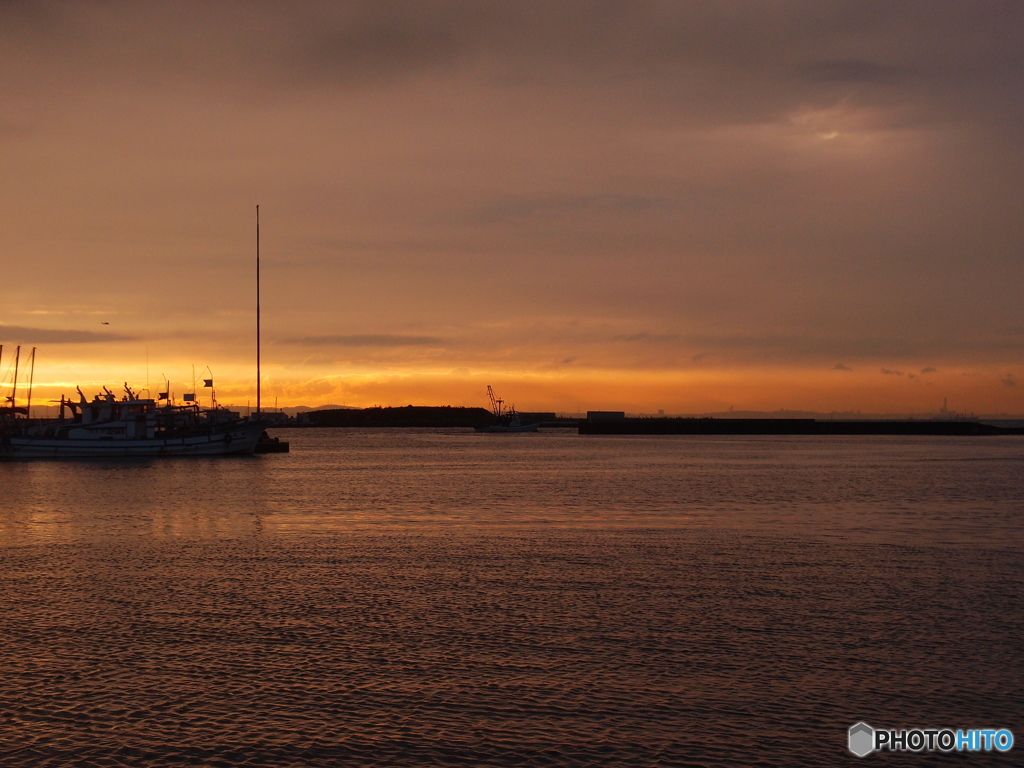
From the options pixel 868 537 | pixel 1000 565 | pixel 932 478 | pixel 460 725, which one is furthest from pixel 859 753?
pixel 932 478

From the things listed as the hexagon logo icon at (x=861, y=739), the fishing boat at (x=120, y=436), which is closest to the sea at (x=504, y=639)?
the hexagon logo icon at (x=861, y=739)

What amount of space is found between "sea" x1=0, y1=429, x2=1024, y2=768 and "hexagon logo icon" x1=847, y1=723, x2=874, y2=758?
0.17m

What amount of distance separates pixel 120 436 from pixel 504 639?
91232 mm

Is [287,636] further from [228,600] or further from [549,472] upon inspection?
[549,472]

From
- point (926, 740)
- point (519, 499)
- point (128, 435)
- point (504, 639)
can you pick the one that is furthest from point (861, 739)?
point (128, 435)

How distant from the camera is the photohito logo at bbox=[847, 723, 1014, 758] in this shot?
1339 centimetres

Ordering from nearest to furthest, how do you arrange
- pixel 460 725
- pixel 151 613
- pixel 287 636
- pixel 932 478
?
pixel 460 725
pixel 287 636
pixel 151 613
pixel 932 478

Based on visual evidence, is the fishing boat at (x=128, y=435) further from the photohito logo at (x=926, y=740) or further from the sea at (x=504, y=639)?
the photohito logo at (x=926, y=740)

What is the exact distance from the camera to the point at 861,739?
13.6 metres

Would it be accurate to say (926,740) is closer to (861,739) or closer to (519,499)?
(861,739)

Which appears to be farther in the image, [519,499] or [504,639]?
[519,499]

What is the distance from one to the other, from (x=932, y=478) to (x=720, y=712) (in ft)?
208

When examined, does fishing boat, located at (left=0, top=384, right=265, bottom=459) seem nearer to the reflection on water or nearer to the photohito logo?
the reflection on water

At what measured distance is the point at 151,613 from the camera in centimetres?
2180
